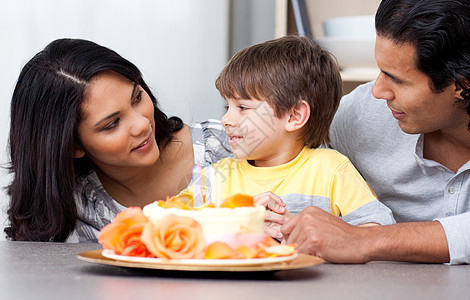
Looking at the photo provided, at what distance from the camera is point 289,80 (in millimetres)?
1546

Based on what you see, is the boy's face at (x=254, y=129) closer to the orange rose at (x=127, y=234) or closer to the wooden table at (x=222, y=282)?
the wooden table at (x=222, y=282)

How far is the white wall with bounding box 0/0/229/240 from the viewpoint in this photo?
224 centimetres

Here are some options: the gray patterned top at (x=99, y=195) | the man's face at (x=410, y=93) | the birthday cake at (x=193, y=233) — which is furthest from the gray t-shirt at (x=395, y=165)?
the birthday cake at (x=193, y=233)

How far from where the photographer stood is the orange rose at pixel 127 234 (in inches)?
35.3

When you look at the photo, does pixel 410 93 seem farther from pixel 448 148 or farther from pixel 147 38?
pixel 147 38

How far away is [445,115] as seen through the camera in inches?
58.4

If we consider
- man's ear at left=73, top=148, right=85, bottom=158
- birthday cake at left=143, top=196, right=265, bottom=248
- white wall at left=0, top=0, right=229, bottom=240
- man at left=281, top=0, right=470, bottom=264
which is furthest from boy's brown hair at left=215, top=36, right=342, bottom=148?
white wall at left=0, top=0, right=229, bottom=240

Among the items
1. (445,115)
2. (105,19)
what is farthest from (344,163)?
(105,19)

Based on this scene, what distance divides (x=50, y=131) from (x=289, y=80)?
0.62 m

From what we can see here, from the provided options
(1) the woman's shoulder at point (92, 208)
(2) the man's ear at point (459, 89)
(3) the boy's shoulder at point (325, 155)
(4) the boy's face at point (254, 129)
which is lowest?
(1) the woman's shoulder at point (92, 208)

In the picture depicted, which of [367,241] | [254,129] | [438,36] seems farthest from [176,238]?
[438,36]

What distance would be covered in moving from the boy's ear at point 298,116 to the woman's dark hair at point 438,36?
0.26m

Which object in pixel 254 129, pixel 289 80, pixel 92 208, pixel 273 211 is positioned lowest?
pixel 92 208

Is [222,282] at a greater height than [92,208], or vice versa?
[222,282]
